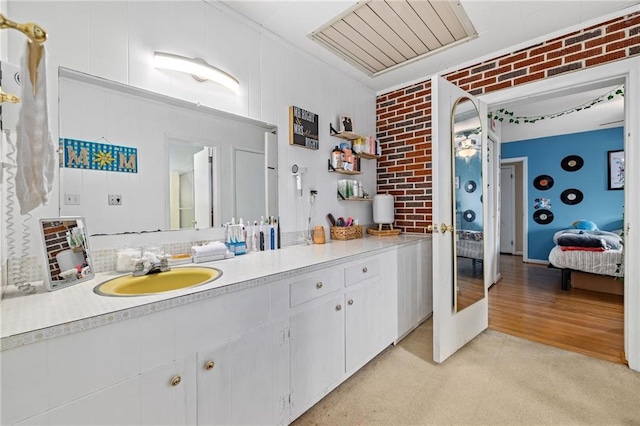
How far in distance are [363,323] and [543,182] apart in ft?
18.6

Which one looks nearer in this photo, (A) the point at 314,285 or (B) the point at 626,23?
(A) the point at 314,285

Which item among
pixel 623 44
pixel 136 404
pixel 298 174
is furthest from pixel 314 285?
pixel 623 44

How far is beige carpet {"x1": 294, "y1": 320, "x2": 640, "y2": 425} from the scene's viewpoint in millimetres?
1555

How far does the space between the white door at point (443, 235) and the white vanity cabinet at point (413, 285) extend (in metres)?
0.33

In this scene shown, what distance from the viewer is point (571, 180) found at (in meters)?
5.37

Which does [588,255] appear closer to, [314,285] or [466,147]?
[466,147]

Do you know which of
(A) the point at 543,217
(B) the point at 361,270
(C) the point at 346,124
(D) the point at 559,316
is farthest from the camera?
(A) the point at 543,217

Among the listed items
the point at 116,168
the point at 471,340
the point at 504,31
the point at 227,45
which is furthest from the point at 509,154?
the point at 116,168

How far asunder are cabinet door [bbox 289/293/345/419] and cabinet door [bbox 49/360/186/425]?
564 millimetres

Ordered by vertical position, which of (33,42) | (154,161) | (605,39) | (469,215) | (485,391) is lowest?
(485,391)

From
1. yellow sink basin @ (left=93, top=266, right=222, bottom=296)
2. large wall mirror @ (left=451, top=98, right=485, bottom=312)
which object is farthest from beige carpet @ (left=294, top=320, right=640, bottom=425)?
yellow sink basin @ (left=93, top=266, right=222, bottom=296)

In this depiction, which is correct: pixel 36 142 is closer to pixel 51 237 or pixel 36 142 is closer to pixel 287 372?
pixel 51 237

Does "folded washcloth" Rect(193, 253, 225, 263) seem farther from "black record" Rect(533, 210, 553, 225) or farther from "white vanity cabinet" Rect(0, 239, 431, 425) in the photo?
"black record" Rect(533, 210, 553, 225)

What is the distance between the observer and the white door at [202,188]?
1.76 m
